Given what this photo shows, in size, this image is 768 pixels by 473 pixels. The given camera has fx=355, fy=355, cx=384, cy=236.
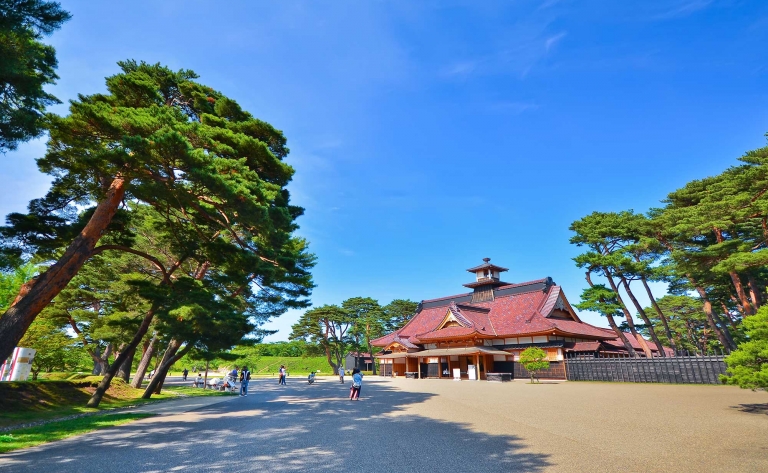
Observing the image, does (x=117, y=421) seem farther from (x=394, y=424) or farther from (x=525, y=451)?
(x=525, y=451)

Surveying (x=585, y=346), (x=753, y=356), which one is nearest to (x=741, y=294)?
(x=585, y=346)

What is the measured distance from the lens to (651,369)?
21297 millimetres

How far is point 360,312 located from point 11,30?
135ft

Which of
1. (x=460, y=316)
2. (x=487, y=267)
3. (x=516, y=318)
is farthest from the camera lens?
(x=487, y=267)

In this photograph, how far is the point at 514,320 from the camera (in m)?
30.6

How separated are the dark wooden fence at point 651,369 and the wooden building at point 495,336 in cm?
141

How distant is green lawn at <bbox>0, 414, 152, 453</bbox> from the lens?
6.96 meters

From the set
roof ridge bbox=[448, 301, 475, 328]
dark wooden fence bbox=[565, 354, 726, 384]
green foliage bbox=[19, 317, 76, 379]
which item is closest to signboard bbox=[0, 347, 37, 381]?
green foliage bbox=[19, 317, 76, 379]

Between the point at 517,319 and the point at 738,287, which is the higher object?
the point at 738,287

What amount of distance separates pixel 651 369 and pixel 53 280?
28.5 m

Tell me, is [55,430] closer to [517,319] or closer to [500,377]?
[500,377]

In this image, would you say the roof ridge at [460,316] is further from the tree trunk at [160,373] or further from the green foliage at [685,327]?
the green foliage at [685,327]

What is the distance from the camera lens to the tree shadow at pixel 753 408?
9.21 meters

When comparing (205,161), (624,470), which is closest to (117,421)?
(205,161)
